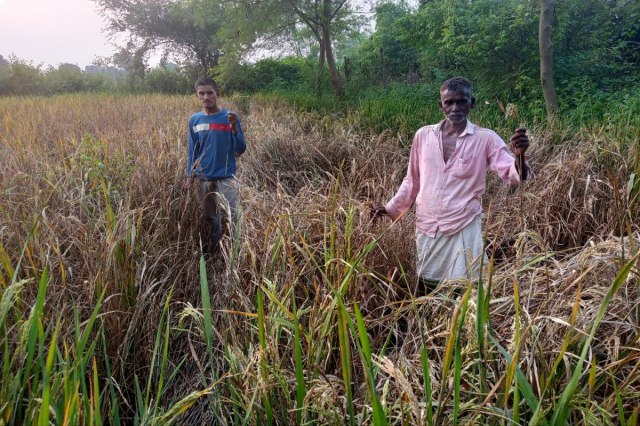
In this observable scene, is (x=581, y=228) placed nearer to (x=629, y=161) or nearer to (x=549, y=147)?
(x=629, y=161)

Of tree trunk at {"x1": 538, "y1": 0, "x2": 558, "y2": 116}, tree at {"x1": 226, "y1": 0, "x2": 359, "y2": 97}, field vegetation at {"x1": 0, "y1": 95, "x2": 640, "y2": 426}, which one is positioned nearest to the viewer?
field vegetation at {"x1": 0, "y1": 95, "x2": 640, "y2": 426}

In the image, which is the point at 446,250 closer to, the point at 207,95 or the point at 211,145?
the point at 211,145

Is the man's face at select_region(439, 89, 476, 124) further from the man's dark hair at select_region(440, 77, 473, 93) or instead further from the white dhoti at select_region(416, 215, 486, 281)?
the white dhoti at select_region(416, 215, 486, 281)

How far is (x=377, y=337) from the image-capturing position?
1618mm

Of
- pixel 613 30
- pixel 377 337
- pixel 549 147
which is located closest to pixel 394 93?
pixel 613 30

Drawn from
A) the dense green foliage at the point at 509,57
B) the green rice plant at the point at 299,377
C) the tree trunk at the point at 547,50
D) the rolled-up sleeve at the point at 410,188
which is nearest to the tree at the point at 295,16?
the dense green foliage at the point at 509,57

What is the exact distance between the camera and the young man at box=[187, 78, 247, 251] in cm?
308

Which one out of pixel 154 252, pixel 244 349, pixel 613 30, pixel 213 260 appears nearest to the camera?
pixel 244 349

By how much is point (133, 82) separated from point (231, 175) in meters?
20.5

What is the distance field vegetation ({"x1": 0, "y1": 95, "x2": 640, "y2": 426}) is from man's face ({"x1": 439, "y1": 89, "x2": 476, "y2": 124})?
19.6 inches

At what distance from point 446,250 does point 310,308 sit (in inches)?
34.6

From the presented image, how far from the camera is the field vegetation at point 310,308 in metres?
1.02

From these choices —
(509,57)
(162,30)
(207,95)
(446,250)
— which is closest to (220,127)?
(207,95)

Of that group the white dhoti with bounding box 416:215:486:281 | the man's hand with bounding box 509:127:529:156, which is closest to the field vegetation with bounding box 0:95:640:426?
the white dhoti with bounding box 416:215:486:281
